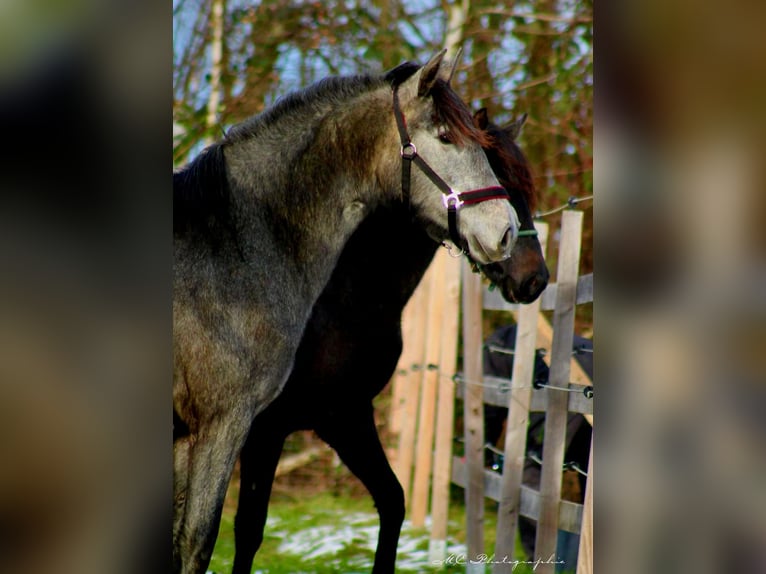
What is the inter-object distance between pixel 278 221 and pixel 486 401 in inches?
98.8

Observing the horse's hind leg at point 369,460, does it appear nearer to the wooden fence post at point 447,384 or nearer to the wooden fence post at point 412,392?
the wooden fence post at point 447,384

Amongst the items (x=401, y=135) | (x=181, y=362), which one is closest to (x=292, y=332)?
(x=181, y=362)

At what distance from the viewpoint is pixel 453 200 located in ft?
8.79

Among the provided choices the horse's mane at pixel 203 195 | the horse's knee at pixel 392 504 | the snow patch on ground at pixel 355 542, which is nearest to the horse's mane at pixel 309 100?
the horse's mane at pixel 203 195

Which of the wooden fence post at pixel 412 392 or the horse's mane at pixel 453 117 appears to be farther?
the wooden fence post at pixel 412 392

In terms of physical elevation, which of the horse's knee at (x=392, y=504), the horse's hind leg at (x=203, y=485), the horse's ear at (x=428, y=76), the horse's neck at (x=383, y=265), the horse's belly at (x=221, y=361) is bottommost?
the horse's knee at (x=392, y=504)

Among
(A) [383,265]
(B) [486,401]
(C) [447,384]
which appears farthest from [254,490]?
(C) [447,384]

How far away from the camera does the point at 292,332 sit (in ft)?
8.27

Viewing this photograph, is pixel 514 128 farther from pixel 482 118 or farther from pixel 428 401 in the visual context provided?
pixel 428 401

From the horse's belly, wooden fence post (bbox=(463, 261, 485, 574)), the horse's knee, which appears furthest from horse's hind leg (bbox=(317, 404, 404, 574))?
the horse's belly

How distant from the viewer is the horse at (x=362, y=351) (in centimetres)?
338

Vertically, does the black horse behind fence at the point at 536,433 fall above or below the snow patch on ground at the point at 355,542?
above

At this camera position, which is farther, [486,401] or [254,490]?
[486,401]

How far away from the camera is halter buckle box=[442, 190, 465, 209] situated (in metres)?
2.66
